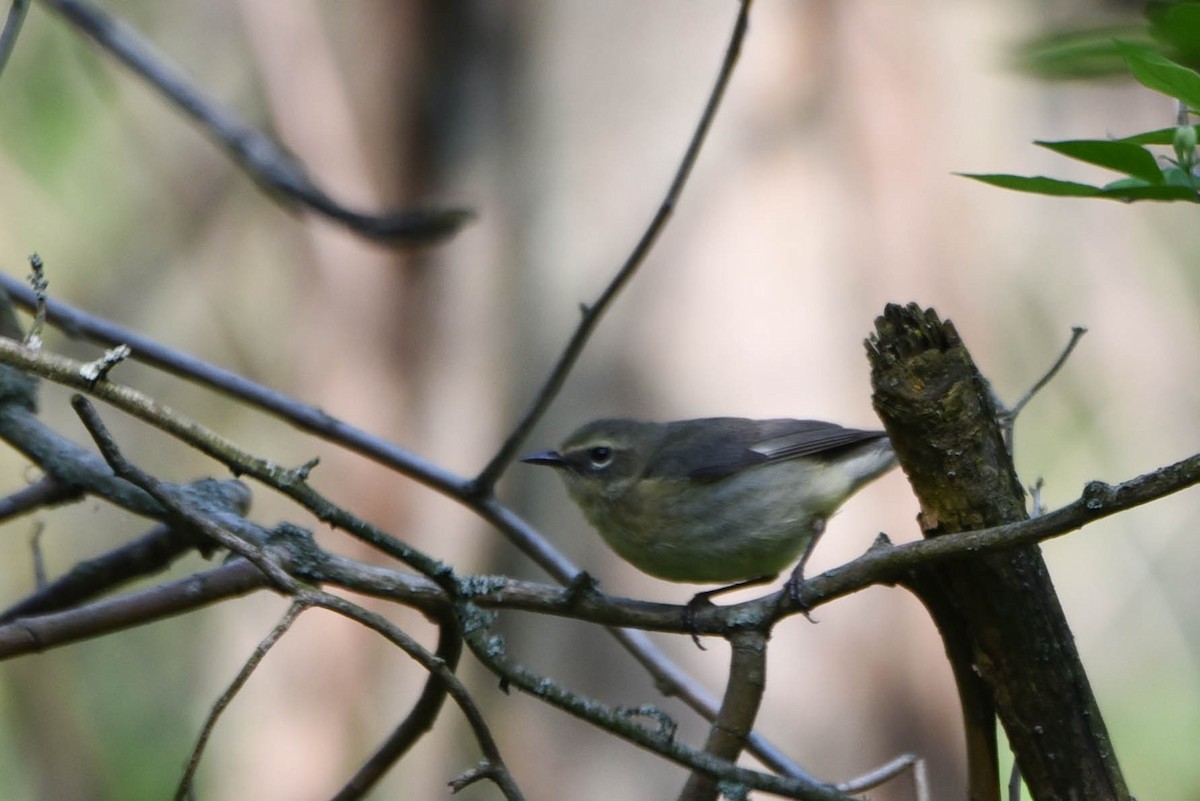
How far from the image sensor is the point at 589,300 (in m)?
5.34

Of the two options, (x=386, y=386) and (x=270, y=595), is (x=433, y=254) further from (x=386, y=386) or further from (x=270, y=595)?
(x=270, y=595)

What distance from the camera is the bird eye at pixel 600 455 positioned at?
3717 millimetres

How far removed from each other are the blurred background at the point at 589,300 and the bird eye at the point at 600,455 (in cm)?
124

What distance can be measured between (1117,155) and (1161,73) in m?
0.09

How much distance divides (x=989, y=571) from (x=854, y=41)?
3.68m

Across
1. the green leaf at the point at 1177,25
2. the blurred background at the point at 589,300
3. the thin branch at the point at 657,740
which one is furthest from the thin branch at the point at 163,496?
the blurred background at the point at 589,300

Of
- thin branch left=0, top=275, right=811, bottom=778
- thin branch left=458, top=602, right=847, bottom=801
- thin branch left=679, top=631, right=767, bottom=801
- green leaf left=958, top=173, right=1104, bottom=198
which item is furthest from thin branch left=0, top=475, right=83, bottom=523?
green leaf left=958, top=173, right=1104, bottom=198

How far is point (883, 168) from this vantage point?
16.6 ft

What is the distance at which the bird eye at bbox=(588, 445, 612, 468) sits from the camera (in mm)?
3717

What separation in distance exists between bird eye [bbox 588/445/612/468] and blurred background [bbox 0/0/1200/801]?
1237mm

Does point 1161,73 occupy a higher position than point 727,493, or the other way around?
point 727,493

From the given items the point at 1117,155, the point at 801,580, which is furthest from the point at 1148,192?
the point at 801,580

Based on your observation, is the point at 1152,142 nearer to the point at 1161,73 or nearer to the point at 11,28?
the point at 1161,73

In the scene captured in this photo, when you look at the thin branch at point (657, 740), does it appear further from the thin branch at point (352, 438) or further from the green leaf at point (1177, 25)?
the green leaf at point (1177, 25)
